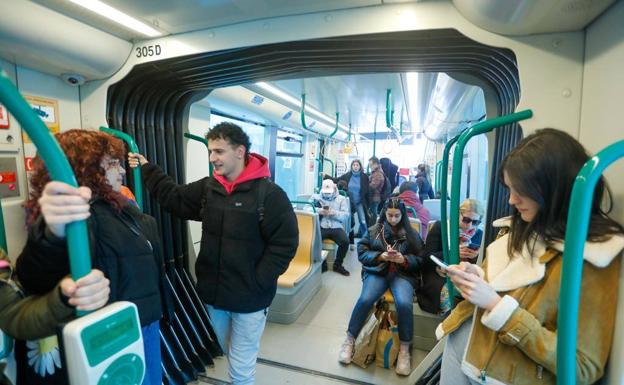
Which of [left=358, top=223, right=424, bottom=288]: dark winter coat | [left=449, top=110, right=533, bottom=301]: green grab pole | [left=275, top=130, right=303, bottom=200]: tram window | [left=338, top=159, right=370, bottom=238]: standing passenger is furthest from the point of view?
[left=275, top=130, right=303, bottom=200]: tram window

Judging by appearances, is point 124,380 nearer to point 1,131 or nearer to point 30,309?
point 30,309

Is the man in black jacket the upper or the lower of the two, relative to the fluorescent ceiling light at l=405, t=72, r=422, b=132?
lower

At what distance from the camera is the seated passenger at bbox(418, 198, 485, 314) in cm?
252

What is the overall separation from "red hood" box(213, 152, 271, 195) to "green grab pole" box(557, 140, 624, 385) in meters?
1.44

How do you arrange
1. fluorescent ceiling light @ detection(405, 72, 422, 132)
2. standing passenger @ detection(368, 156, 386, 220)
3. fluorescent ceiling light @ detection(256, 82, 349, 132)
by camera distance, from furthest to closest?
standing passenger @ detection(368, 156, 386, 220) < fluorescent ceiling light @ detection(256, 82, 349, 132) < fluorescent ceiling light @ detection(405, 72, 422, 132)

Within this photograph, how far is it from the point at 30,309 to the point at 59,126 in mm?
1562

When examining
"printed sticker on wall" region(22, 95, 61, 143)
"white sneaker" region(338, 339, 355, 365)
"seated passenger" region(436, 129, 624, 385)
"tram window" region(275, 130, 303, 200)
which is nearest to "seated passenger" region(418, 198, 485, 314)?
"white sneaker" region(338, 339, 355, 365)

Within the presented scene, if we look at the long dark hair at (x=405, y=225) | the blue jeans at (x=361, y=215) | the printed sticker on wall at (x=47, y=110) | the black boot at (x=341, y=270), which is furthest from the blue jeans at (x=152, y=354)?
the blue jeans at (x=361, y=215)

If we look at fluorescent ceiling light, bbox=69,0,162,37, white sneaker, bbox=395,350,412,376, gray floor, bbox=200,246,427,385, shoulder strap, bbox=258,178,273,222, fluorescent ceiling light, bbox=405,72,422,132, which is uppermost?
fluorescent ceiling light, bbox=405,72,422,132

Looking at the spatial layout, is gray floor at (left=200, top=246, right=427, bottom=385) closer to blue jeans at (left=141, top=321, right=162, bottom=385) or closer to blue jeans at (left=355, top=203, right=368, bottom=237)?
blue jeans at (left=141, top=321, right=162, bottom=385)

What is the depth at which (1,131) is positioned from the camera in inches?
65.3

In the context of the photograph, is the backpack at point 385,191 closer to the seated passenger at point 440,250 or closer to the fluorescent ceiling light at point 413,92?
the fluorescent ceiling light at point 413,92

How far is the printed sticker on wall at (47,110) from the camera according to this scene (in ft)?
5.96

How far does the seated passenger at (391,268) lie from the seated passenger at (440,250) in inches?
4.7
